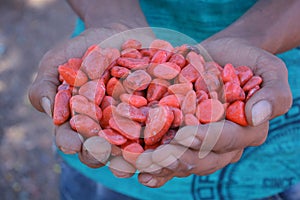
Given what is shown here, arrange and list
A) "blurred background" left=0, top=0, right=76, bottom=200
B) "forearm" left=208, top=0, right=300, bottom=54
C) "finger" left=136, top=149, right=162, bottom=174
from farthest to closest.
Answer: "blurred background" left=0, top=0, right=76, bottom=200 < "forearm" left=208, top=0, right=300, bottom=54 < "finger" left=136, top=149, right=162, bottom=174

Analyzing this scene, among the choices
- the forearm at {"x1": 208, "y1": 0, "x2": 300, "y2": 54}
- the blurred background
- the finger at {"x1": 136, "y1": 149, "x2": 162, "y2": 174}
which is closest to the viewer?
the finger at {"x1": 136, "y1": 149, "x2": 162, "y2": 174}

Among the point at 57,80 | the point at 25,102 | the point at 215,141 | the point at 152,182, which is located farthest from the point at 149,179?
the point at 25,102

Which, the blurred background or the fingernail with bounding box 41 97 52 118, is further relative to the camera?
the blurred background

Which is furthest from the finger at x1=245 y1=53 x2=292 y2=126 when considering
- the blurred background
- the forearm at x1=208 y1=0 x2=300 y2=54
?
the blurred background

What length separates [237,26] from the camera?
75cm

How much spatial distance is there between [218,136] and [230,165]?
9.4 inches

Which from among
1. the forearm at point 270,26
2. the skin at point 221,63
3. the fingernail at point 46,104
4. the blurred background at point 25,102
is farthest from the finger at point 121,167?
the blurred background at point 25,102

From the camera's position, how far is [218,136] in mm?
561

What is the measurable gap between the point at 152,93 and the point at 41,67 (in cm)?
21

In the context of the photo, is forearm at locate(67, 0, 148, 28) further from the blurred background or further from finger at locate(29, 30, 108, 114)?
the blurred background

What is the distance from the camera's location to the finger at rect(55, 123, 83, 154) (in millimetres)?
578

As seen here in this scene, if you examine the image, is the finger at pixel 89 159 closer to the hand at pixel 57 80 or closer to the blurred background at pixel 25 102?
the hand at pixel 57 80

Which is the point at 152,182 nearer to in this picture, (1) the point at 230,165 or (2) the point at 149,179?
(2) the point at 149,179

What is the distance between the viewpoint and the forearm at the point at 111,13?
821 mm
